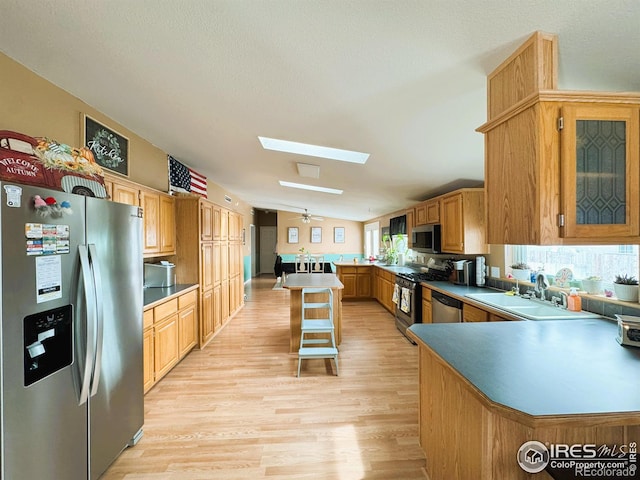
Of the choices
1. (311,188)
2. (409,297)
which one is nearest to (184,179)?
(311,188)

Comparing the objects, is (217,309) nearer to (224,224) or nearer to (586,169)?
(224,224)

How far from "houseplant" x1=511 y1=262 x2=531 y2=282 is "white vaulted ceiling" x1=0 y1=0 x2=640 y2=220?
127cm

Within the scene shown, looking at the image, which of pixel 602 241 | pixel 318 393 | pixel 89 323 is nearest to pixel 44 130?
pixel 89 323

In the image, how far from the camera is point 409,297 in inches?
160

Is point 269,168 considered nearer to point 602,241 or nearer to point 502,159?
point 502,159

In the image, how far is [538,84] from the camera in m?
1.28

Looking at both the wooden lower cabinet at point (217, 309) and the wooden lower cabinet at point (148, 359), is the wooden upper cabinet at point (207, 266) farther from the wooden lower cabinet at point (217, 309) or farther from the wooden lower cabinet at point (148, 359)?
the wooden lower cabinet at point (148, 359)

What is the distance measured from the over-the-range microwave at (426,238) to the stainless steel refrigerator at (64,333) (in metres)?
3.73

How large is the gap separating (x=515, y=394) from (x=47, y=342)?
2.05m

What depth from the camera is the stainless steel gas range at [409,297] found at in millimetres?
3961

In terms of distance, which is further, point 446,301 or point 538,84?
point 446,301

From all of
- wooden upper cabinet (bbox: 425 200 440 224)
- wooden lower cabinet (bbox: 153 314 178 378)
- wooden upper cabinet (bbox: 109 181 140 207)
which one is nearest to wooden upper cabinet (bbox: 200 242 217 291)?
wooden lower cabinet (bbox: 153 314 178 378)

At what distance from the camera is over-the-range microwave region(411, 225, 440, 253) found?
4.13 meters

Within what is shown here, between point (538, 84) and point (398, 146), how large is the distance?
1475mm
